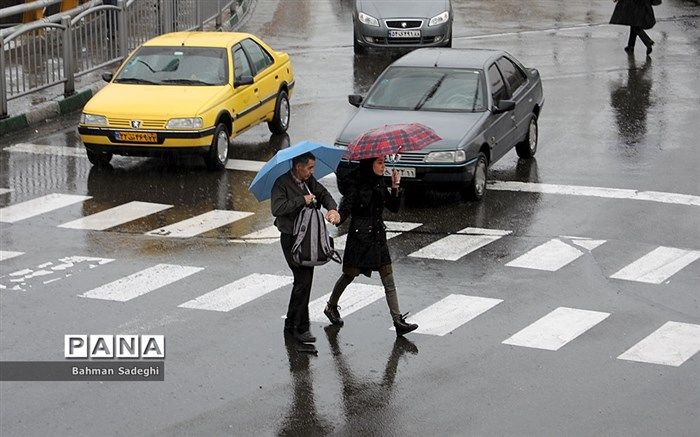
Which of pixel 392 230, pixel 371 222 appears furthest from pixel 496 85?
pixel 371 222

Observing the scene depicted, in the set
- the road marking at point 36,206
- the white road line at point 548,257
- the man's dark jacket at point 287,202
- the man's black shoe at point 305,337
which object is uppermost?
the man's dark jacket at point 287,202

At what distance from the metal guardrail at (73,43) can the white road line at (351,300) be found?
9526mm

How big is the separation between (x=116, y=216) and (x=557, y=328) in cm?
618

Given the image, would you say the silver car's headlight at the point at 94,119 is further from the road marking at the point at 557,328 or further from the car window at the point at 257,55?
the road marking at the point at 557,328

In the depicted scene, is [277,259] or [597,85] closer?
[277,259]

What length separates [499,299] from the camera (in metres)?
A: 13.1

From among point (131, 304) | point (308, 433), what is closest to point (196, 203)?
point (131, 304)

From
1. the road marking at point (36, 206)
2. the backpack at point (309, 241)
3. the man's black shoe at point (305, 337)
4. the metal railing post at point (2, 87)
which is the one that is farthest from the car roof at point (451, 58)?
the man's black shoe at point (305, 337)

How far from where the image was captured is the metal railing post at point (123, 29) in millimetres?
25016

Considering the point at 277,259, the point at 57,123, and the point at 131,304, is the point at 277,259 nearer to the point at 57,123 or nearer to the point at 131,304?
the point at 131,304

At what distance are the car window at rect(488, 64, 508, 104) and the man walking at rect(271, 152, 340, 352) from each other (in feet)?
21.2

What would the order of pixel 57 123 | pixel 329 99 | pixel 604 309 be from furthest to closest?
pixel 329 99 → pixel 57 123 → pixel 604 309

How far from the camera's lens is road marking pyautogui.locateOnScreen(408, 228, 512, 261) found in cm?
1466

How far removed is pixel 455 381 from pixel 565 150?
31.3 feet
